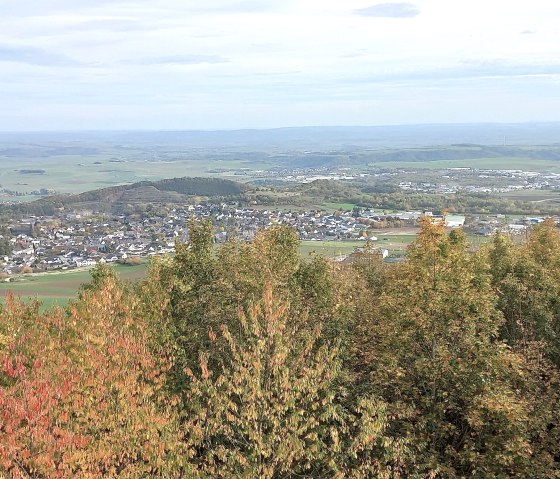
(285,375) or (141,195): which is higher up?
(285,375)

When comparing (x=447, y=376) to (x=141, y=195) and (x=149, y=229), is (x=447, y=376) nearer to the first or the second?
(x=149, y=229)

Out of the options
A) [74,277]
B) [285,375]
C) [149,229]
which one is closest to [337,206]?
[149,229]

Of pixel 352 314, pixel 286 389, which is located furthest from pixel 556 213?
pixel 286 389

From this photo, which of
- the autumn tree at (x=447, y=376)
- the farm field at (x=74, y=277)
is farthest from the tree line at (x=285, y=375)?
the farm field at (x=74, y=277)

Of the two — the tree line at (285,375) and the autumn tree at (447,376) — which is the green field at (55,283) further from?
the autumn tree at (447,376)

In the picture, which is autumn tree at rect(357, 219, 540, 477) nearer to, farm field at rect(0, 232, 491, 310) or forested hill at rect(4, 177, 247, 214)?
farm field at rect(0, 232, 491, 310)

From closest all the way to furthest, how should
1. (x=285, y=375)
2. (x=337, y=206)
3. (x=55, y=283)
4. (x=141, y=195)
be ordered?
(x=285, y=375)
(x=55, y=283)
(x=337, y=206)
(x=141, y=195)
